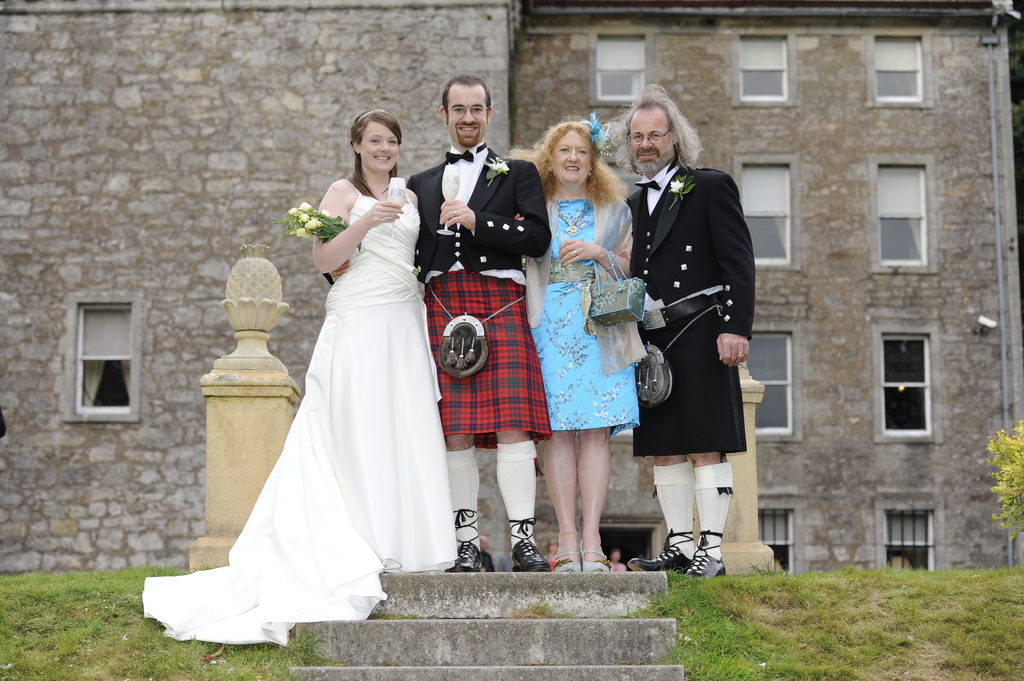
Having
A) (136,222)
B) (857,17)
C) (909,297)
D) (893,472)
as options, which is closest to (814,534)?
(893,472)

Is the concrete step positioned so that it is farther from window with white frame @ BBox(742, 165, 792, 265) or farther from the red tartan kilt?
window with white frame @ BBox(742, 165, 792, 265)

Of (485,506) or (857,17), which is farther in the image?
(857,17)

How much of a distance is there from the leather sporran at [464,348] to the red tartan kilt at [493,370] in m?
0.06

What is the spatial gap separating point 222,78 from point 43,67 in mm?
2516

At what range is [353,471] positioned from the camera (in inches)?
198

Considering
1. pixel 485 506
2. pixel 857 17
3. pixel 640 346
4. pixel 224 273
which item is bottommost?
pixel 485 506

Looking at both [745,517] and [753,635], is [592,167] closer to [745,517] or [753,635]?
[745,517]

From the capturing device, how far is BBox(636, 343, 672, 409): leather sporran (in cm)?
508

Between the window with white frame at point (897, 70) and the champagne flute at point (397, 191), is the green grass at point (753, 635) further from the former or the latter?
the window with white frame at point (897, 70)

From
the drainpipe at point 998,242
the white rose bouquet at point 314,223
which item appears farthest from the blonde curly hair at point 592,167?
the drainpipe at point 998,242

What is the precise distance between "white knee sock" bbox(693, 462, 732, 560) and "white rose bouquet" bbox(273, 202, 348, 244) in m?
2.11

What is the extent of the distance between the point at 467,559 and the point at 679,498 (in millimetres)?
1070

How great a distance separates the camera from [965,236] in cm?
1733

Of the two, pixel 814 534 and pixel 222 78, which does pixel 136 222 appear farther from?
pixel 814 534
